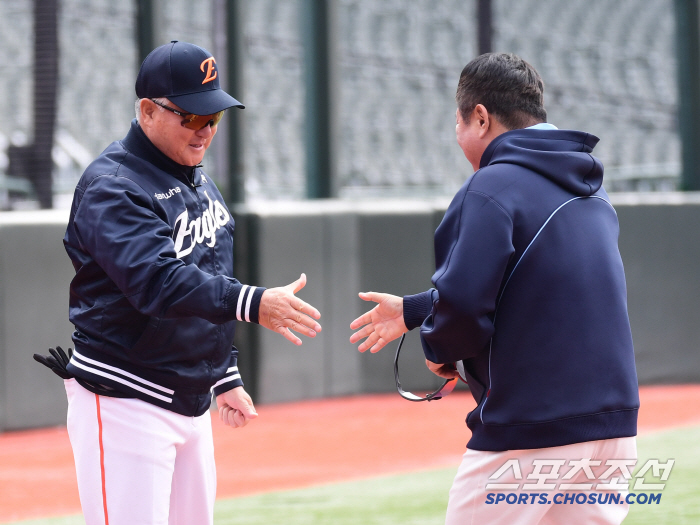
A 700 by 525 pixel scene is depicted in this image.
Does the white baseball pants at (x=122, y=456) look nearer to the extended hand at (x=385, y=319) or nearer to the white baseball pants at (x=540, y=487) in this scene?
the extended hand at (x=385, y=319)

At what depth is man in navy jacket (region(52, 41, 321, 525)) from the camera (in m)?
2.44

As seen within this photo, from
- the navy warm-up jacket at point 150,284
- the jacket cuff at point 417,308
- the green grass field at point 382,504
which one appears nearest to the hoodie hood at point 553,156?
the jacket cuff at point 417,308

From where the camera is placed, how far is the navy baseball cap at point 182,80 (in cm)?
264

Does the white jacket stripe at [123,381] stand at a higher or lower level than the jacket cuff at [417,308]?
lower

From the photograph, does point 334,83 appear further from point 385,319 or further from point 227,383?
point 385,319

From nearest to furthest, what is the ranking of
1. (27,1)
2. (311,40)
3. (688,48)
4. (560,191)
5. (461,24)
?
(560,191), (27,1), (311,40), (688,48), (461,24)

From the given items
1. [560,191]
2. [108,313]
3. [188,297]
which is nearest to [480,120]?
[560,191]

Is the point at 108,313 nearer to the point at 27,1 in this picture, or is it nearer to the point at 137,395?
the point at 137,395

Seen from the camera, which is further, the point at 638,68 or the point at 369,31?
the point at 638,68

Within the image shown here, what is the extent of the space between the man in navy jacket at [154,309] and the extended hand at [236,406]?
0.20 meters

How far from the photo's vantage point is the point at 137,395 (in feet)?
8.43

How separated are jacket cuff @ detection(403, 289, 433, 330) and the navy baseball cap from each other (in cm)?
75

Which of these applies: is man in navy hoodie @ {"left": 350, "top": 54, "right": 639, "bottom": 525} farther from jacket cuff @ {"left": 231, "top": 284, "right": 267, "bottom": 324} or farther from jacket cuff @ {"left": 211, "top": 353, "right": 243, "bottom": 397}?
jacket cuff @ {"left": 211, "top": 353, "right": 243, "bottom": 397}

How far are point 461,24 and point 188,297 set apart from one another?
814 centimetres
